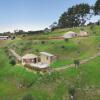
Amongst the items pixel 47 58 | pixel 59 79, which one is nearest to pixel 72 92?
pixel 59 79

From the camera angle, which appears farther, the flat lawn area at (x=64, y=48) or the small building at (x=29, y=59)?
the small building at (x=29, y=59)

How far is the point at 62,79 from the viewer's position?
3521 inches

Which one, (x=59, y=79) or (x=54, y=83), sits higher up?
(x=59, y=79)

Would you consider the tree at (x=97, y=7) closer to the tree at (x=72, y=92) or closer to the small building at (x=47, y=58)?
the small building at (x=47, y=58)

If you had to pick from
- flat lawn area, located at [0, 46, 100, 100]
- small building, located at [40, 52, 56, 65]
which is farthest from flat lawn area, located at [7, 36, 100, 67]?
flat lawn area, located at [0, 46, 100, 100]

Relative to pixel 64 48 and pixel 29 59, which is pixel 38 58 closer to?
pixel 29 59

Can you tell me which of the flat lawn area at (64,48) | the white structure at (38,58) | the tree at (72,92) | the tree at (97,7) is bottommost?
the tree at (72,92)

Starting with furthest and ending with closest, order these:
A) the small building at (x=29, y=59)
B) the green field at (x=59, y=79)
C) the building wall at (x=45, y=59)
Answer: the small building at (x=29, y=59) < the building wall at (x=45, y=59) < the green field at (x=59, y=79)

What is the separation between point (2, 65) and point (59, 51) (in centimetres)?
2217

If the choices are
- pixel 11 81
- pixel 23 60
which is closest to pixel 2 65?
pixel 23 60

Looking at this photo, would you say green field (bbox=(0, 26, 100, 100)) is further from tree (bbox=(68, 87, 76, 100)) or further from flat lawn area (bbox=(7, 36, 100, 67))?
tree (bbox=(68, 87, 76, 100))

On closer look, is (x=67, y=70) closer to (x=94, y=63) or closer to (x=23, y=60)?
(x=94, y=63)

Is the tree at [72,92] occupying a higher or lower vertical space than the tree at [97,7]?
lower

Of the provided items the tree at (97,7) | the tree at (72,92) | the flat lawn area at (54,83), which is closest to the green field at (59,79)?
the flat lawn area at (54,83)
